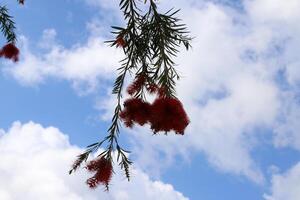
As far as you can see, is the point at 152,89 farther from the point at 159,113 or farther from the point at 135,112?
the point at 159,113

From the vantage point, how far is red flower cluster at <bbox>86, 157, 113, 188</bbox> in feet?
11.5

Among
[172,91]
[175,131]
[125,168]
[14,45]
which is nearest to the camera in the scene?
[175,131]

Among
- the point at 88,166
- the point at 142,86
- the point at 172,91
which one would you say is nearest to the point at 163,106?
the point at 172,91

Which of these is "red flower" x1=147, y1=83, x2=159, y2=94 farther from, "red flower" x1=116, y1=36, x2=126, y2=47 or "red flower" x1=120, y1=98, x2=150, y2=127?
"red flower" x1=116, y1=36, x2=126, y2=47

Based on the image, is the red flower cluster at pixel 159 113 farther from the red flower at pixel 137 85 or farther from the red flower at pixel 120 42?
the red flower at pixel 120 42

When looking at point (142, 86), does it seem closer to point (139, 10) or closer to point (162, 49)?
point (162, 49)

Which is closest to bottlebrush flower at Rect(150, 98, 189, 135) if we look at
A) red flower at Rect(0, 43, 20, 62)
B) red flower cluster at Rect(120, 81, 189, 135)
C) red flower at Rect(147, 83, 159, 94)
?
red flower cluster at Rect(120, 81, 189, 135)

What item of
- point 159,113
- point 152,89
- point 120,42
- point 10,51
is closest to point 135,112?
point 152,89

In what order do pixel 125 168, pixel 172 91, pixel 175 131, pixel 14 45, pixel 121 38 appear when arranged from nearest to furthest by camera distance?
pixel 175 131
pixel 172 91
pixel 125 168
pixel 121 38
pixel 14 45

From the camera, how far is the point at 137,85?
362cm

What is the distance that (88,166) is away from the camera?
356 cm

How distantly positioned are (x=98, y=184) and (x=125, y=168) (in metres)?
0.29

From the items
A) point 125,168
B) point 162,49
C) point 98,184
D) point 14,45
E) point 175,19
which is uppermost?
point 14,45

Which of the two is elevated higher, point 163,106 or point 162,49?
point 162,49
